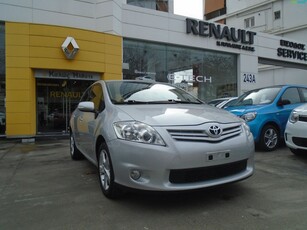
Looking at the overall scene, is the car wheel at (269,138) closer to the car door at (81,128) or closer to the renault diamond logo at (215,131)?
the renault diamond logo at (215,131)

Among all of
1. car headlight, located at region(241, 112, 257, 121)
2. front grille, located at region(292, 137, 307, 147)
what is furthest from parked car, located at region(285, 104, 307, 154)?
car headlight, located at region(241, 112, 257, 121)

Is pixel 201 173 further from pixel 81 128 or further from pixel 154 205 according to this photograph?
pixel 81 128

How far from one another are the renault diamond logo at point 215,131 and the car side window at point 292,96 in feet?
14.8

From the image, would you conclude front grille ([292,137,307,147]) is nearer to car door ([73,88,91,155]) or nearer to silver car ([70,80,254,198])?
silver car ([70,80,254,198])

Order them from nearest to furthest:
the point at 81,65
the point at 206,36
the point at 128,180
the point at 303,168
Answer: the point at 128,180 → the point at 303,168 → the point at 81,65 → the point at 206,36

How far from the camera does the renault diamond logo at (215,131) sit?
340 cm

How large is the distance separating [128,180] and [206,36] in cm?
1448

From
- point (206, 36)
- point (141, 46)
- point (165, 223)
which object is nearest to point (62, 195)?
point (165, 223)

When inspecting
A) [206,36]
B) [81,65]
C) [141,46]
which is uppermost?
[206,36]

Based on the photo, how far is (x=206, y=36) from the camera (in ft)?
54.2

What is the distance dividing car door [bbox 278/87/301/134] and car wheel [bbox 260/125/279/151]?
0.98 ft

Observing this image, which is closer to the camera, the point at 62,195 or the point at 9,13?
the point at 62,195

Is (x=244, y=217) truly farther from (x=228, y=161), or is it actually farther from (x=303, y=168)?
(x=303, y=168)

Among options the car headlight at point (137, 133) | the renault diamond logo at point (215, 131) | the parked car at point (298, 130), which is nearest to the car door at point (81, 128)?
the car headlight at point (137, 133)
